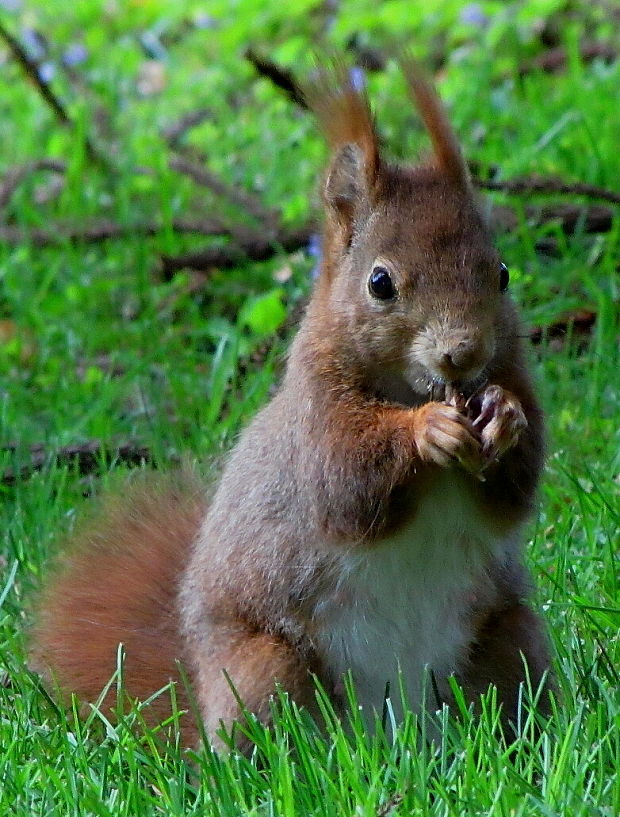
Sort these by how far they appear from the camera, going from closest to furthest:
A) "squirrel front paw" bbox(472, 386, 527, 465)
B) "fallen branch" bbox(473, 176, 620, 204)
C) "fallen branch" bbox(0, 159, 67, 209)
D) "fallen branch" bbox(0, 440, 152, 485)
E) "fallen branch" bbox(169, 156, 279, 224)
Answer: "squirrel front paw" bbox(472, 386, 527, 465)
"fallen branch" bbox(0, 440, 152, 485)
"fallen branch" bbox(473, 176, 620, 204)
"fallen branch" bbox(169, 156, 279, 224)
"fallen branch" bbox(0, 159, 67, 209)

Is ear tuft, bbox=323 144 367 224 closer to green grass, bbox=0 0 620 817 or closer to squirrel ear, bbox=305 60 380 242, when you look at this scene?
squirrel ear, bbox=305 60 380 242

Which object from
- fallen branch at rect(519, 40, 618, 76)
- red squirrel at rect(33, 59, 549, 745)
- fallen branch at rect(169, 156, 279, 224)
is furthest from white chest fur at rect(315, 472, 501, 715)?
fallen branch at rect(519, 40, 618, 76)

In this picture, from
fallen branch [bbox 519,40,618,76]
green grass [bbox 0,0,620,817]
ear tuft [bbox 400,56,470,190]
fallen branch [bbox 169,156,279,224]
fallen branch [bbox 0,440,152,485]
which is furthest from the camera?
fallen branch [bbox 519,40,618,76]

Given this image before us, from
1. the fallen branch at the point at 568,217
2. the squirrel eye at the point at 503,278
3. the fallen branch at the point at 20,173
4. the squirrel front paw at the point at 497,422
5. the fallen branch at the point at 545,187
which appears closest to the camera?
the squirrel front paw at the point at 497,422

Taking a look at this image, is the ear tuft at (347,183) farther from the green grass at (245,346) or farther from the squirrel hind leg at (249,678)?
the squirrel hind leg at (249,678)

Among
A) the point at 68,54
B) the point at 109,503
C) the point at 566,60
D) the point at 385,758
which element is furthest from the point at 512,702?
the point at 68,54

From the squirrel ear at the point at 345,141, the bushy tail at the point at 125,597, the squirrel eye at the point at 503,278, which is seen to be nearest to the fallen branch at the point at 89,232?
the bushy tail at the point at 125,597

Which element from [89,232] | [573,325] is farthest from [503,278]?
[89,232]
